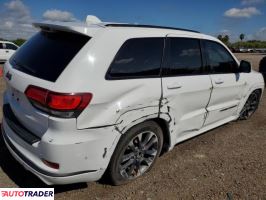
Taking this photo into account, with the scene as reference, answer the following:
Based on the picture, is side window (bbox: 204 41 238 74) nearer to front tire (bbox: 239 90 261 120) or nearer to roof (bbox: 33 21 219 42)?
roof (bbox: 33 21 219 42)

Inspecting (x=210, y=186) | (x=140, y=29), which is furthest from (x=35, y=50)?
(x=210, y=186)

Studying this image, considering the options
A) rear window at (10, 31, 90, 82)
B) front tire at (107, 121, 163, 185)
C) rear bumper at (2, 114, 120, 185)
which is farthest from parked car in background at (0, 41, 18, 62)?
rear bumper at (2, 114, 120, 185)

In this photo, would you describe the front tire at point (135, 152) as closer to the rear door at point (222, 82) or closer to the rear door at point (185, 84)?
the rear door at point (185, 84)

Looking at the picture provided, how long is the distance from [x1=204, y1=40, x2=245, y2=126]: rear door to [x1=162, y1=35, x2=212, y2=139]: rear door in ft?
0.68

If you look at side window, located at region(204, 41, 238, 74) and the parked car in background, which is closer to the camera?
side window, located at region(204, 41, 238, 74)

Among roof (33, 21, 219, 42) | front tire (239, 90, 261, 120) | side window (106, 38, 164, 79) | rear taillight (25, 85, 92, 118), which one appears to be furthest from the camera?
front tire (239, 90, 261, 120)

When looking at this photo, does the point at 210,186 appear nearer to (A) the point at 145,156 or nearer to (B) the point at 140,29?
(A) the point at 145,156

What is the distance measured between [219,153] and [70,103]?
274 cm

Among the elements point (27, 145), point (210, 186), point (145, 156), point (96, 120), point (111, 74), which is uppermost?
point (111, 74)

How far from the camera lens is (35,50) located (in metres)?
3.12

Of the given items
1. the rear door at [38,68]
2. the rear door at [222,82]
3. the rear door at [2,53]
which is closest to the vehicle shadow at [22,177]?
the rear door at [38,68]

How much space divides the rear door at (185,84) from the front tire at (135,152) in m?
0.35

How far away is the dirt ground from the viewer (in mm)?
3258

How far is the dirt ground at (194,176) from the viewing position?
326 centimetres
